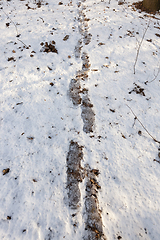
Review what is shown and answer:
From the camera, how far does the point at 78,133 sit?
3438mm

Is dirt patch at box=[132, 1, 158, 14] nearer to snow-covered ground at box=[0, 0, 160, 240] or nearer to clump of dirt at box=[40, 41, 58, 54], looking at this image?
snow-covered ground at box=[0, 0, 160, 240]

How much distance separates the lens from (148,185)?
2.66 metres

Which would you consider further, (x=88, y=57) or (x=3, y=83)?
(x=88, y=57)

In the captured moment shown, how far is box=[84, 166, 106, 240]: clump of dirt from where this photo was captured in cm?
220

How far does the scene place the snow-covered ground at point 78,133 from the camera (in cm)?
232

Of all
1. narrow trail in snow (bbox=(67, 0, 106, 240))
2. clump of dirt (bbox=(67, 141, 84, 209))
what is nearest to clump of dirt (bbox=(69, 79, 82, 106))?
narrow trail in snow (bbox=(67, 0, 106, 240))

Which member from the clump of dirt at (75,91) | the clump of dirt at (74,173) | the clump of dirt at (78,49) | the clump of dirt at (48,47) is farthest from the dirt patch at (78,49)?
the clump of dirt at (74,173)

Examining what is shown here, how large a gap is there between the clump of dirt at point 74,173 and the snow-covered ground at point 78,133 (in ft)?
0.07

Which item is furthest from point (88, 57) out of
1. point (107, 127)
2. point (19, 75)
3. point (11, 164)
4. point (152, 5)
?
point (152, 5)

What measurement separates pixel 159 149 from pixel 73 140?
226cm

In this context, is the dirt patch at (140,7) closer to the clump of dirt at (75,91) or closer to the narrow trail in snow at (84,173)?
the narrow trail in snow at (84,173)

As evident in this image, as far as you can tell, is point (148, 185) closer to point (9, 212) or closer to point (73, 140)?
point (73, 140)

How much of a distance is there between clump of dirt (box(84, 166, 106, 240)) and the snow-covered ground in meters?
0.01

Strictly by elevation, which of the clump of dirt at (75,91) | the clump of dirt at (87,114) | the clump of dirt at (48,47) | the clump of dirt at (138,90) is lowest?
the clump of dirt at (87,114)
